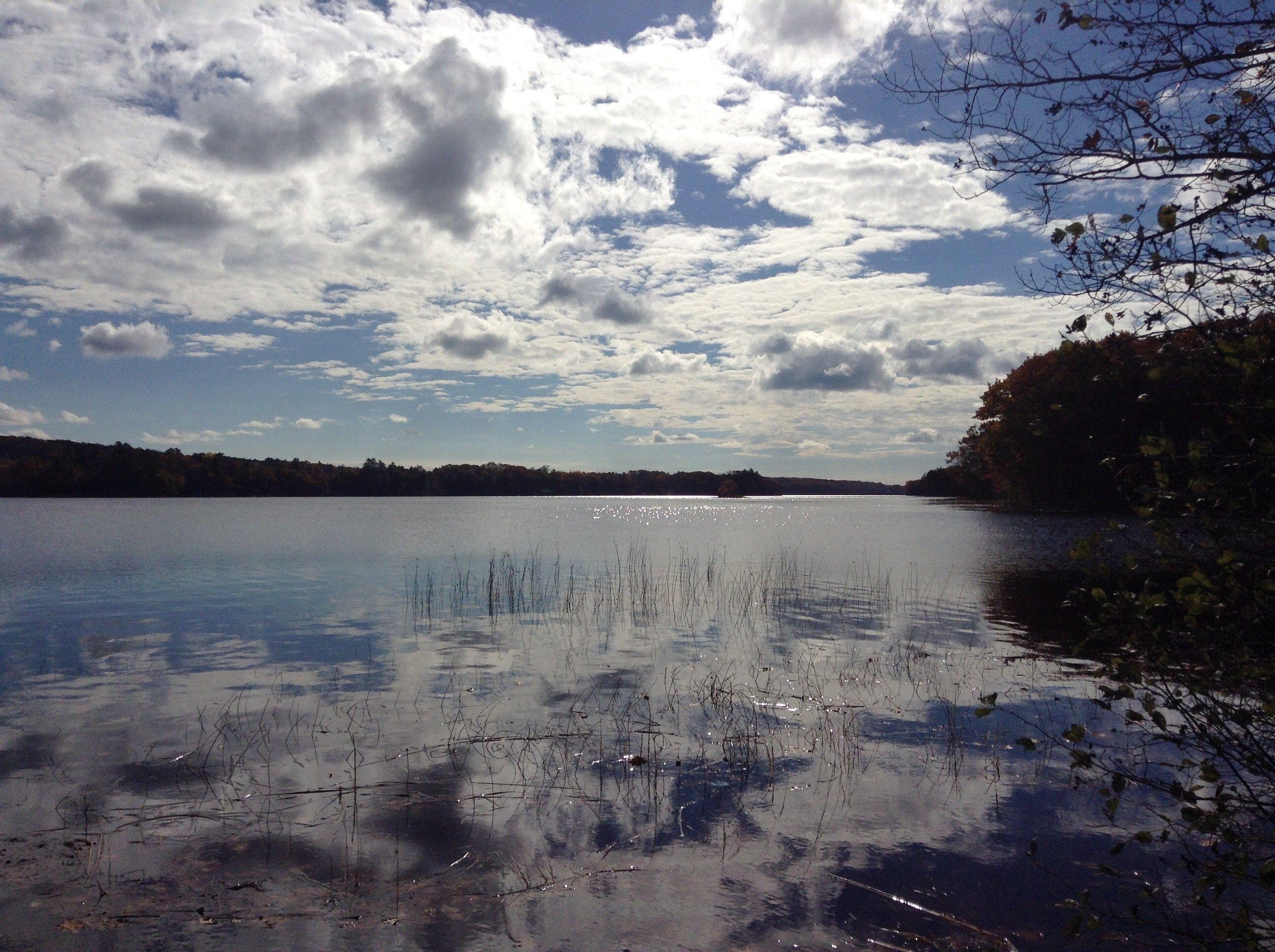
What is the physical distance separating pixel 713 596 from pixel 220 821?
17.4m

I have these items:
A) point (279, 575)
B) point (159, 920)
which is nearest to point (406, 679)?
point (159, 920)

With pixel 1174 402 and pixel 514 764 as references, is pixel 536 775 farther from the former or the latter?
pixel 1174 402

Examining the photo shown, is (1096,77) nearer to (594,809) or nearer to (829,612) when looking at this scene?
(594,809)

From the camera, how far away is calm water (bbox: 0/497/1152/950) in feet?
19.7

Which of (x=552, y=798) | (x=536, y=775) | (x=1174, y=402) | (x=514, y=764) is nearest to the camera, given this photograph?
(x=1174, y=402)

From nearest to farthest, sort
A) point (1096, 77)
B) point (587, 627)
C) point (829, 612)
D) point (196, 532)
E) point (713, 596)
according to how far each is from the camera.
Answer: point (1096, 77), point (587, 627), point (829, 612), point (713, 596), point (196, 532)

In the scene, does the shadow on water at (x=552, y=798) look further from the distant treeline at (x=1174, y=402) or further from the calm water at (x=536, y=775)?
the distant treeline at (x=1174, y=402)

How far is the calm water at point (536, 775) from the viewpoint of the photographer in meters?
5.99

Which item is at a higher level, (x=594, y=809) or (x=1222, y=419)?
(x=1222, y=419)

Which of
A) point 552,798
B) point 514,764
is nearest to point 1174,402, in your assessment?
point 552,798

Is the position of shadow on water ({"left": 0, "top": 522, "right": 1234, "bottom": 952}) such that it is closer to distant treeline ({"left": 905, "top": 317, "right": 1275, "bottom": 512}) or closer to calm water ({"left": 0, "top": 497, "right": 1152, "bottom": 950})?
calm water ({"left": 0, "top": 497, "right": 1152, "bottom": 950})

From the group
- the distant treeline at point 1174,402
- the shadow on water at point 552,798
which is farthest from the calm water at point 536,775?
the distant treeline at point 1174,402

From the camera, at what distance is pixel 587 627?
1864 centimetres

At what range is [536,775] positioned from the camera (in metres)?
8.91
